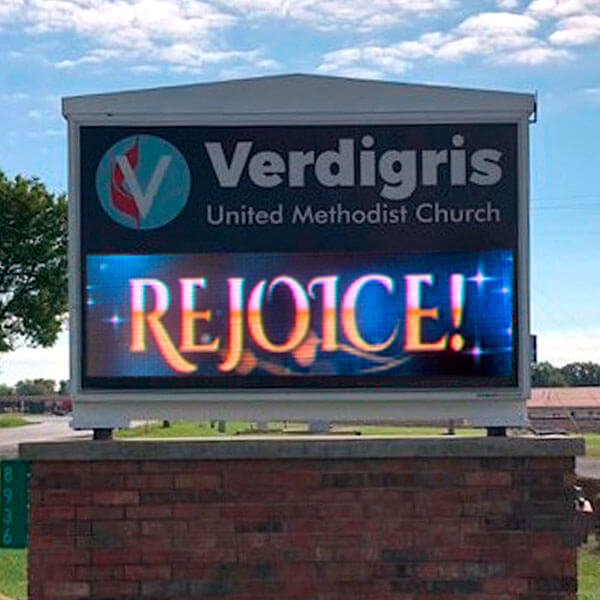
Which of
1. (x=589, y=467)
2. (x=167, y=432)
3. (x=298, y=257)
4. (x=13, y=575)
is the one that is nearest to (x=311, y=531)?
(x=298, y=257)

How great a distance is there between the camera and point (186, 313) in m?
6.94

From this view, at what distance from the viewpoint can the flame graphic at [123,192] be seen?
7.09 m

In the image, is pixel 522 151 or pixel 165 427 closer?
pixel 522 151

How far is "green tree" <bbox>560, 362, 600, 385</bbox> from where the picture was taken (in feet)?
373

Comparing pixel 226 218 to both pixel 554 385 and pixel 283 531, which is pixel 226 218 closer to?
pixel 283 531

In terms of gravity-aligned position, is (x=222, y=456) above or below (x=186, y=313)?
below

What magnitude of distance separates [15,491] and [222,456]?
4.10 ft

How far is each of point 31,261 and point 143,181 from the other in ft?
110

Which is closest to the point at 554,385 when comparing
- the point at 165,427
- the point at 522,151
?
the point at 165,427

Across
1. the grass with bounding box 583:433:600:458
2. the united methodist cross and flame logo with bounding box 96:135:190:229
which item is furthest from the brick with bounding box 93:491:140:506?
the grass with bounding box 583:433:600:458

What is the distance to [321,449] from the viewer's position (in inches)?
269

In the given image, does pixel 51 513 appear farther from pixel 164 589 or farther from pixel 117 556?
pixel 164 589

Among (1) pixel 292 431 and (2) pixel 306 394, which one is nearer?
(2) pixel 306 394

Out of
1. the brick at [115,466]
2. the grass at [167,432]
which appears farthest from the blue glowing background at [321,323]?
the grass at [167,432]
